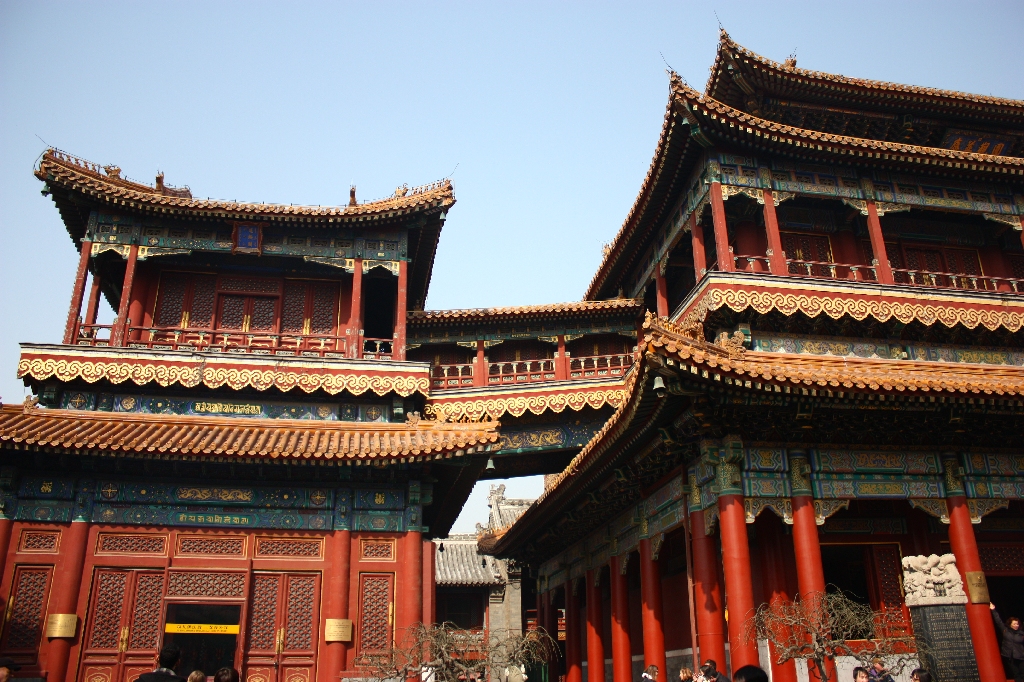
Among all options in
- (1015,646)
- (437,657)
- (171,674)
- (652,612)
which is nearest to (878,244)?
(1015,646)

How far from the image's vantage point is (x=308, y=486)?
15.0 metres

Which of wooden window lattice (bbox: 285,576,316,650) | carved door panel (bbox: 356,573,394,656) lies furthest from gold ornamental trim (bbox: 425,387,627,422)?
wooden window lattice (bbox: 285,576,316,650)

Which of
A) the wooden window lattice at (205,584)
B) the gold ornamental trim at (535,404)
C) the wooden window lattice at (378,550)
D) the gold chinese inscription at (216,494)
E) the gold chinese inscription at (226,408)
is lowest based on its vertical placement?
the wooden window lattice at (205,584)

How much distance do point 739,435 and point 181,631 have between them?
33.0 ft

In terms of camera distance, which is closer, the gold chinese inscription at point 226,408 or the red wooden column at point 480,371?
the gold chinese inscription at point 226,408

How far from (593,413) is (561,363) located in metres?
2.25

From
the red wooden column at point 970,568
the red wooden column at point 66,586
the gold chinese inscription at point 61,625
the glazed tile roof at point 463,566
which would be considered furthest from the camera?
the glazed tile roof at point 463,566

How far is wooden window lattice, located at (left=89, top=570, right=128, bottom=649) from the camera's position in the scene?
13539mm

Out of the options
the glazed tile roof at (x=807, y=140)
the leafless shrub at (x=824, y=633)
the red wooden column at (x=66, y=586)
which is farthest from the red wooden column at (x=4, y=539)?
the glazed tile roof at (x=807, y=140)

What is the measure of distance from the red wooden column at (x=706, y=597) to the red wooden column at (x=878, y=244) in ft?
23.8

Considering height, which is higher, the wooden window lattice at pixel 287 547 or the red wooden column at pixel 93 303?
the red wooden column at pixel 93 303

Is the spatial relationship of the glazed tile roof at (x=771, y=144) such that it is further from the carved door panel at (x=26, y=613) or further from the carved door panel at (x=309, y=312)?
the carved door panel at (x=26, y=613)

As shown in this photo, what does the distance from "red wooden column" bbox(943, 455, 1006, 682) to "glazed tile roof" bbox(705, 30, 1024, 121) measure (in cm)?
933

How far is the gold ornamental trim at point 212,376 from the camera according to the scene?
16016 mm
